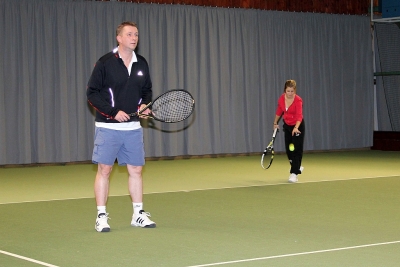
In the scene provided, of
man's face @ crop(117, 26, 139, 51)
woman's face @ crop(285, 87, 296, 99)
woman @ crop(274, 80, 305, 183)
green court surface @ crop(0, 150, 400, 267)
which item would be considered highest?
man's face @ crop(117, 26, 139, 51)

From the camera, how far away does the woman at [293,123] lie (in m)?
10.1

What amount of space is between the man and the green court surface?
44 cm

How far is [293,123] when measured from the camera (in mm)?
10266

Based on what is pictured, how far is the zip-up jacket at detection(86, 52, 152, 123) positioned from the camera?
616 centimetres

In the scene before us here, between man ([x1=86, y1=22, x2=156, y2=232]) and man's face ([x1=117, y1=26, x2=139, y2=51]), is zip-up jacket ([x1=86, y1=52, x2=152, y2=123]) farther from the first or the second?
man's face ([x1=117, y1=26, x2=139, y2=51])

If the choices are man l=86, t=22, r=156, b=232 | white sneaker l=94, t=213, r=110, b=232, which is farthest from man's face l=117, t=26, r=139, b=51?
white sneaker l=94, t=213, r=110, b=232

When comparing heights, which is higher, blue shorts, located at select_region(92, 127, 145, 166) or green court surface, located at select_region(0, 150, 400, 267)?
blue shorts, located at select_region(92, 127, 145, 166)

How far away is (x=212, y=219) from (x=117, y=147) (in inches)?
47.2

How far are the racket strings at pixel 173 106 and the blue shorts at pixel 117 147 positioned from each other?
0.77ft

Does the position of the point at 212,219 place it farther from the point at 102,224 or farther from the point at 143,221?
the point at 102,224

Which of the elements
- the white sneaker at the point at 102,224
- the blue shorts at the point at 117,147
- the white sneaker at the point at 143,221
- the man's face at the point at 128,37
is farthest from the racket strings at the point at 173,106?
the white sneaker at the point at 102,224

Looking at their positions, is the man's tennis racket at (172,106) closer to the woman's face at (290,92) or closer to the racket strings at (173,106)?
the racket strings at (173,106)

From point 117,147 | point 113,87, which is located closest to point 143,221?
point 117,147

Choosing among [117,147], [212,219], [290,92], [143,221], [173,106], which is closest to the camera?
[117,147]
